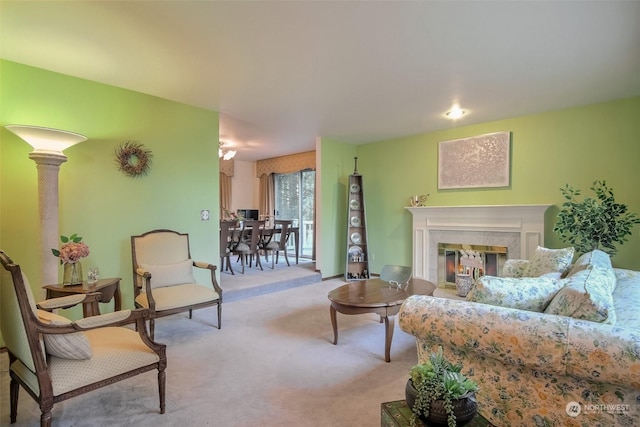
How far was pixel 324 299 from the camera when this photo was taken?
4.37m

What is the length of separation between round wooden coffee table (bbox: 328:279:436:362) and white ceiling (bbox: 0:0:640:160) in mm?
2087

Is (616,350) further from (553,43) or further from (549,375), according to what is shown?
(553,43)

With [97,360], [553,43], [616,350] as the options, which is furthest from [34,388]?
[553,43]

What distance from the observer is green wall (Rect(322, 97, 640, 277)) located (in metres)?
3.60

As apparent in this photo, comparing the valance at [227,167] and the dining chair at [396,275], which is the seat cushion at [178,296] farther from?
the valance at [227,167]

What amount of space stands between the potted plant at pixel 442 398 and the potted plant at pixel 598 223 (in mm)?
3137

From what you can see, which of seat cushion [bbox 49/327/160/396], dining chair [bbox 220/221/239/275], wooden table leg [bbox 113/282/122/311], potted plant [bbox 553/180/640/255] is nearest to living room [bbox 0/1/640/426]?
potted plant [bbox 553/180/640/255]

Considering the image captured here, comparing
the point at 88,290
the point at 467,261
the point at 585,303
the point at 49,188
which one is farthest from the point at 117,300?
the point at 467,261

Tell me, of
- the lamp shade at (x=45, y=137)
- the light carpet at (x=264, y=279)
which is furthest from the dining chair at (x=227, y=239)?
the lamp shade at (x=45, y=137)

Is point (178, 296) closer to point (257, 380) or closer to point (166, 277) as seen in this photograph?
point (166, 277)

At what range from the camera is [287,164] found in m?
7.59

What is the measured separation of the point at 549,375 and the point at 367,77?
105 inches

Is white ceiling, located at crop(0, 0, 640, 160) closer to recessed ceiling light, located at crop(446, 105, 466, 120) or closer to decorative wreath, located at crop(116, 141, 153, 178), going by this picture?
recessed ceiling light, located at crop(446, 105, 466, 120)

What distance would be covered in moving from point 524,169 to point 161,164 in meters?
4.72
